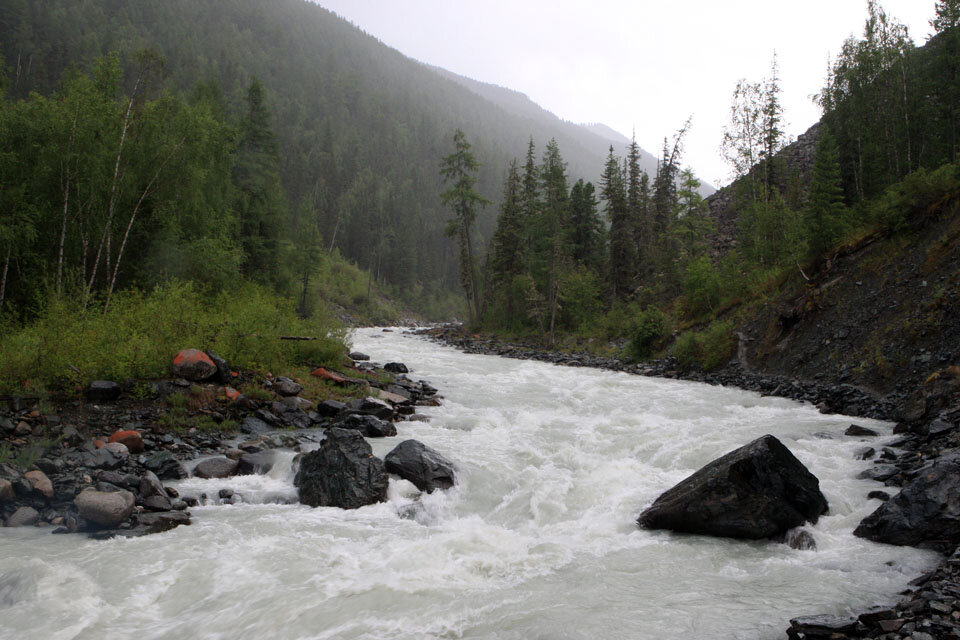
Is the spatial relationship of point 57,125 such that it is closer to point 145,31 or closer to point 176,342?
point 176,342

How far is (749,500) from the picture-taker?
23.0 ft

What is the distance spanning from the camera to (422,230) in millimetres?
104750

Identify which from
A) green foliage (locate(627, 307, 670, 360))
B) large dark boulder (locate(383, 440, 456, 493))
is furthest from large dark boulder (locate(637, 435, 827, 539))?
green foliage (locate(627, 307, 670, 360))

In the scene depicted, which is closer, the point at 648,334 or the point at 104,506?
the point at 104,506

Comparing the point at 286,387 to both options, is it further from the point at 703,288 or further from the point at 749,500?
the point at 703,288

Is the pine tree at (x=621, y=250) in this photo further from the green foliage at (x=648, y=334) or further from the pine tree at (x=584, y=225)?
the green foliage at (x=648, y=334)

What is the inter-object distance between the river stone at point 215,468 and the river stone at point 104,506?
1.75 m

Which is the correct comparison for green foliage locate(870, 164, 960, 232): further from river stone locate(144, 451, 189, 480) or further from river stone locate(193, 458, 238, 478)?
river stone locate(144, 451, 189, 480)

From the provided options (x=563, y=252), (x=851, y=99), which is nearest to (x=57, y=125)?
(x=563, y=252)

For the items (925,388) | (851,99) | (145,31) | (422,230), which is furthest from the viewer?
(145,31)

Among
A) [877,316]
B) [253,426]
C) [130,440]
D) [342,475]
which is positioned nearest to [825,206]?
[877,316]

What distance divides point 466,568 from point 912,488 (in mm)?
6032

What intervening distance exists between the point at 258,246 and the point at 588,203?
32.8 metres

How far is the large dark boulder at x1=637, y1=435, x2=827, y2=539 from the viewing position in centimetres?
693
